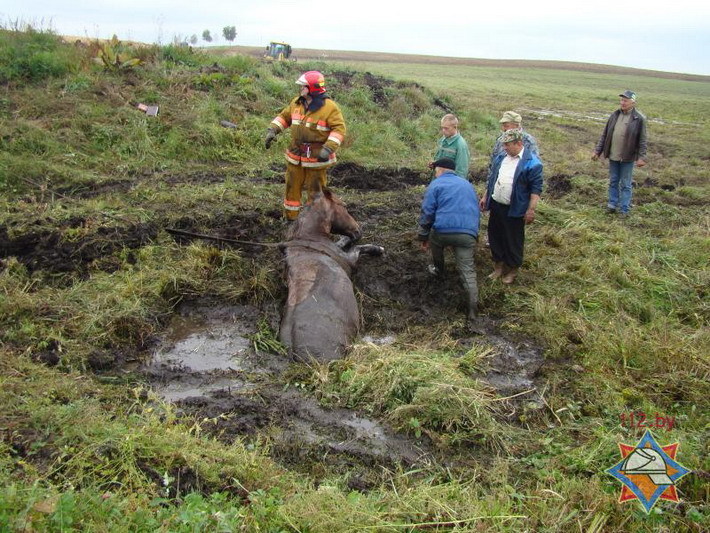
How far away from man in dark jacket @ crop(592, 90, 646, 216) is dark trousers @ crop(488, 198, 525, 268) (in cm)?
319

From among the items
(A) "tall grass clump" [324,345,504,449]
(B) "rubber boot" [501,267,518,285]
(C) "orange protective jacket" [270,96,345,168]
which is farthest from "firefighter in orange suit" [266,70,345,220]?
(A) "tall grass clump" [324,345,504,449]

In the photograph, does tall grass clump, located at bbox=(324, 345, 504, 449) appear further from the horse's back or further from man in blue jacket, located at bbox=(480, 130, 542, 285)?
man in blue jacket, located at bbox=(480, 130, 542, 285)

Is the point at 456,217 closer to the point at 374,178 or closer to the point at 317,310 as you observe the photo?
the point at 317,310

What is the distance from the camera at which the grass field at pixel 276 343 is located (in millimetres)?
2781

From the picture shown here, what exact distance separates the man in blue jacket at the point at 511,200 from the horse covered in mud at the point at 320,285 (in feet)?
4.74

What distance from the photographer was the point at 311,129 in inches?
261

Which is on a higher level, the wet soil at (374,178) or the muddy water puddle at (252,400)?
the wet soil at (374,178)

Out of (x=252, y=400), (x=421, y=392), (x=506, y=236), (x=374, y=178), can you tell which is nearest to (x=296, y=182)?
A: (x=506, y=236)

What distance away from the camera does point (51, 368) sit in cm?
405

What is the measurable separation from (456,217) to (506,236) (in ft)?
2.70

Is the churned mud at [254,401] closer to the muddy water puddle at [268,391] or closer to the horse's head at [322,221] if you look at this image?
the muddy water puddle at [268,391]

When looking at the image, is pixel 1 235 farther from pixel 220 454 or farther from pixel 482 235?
pixel 482 235

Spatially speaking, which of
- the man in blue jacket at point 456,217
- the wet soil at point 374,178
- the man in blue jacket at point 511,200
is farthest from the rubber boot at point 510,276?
the wet soil at point 374,178

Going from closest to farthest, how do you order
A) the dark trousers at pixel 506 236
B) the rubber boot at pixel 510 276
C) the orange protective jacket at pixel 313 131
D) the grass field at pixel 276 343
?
the grass field at pixel 276 343
the dark trousers at pixel 506 236
the rubber boot at pixel 510 276
the orange protective jacket at pixel 313 131
